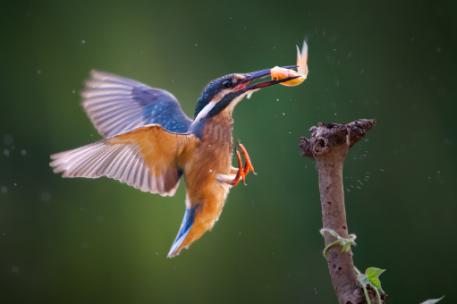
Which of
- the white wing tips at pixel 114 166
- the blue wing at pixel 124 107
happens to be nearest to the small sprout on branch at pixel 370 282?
the white wing tips at pixel 114 166

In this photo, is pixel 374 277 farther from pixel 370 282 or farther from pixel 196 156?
pixel 196 156

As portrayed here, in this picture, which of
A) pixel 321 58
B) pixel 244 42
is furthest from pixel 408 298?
pixel 244 42

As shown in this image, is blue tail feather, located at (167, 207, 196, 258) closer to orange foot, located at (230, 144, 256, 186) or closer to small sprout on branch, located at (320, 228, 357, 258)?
orange foot, located at (230, 144, 256, 186)

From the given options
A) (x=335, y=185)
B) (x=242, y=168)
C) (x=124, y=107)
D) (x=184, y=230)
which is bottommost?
(x=335, y=185)

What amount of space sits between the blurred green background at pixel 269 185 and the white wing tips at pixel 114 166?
1.57 m

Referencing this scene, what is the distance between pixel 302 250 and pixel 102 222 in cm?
103

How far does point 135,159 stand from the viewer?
2193mm

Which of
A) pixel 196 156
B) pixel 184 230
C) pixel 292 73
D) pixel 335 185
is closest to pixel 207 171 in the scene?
pixel 196 156

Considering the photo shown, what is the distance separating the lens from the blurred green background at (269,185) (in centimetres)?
379

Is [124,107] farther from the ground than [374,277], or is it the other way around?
[124,107]

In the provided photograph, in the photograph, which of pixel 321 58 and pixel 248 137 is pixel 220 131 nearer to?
pixel 248 137

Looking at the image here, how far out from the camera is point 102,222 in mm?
3840

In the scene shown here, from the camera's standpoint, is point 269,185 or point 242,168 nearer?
point 242,168

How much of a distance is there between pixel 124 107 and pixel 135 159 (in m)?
0.55
